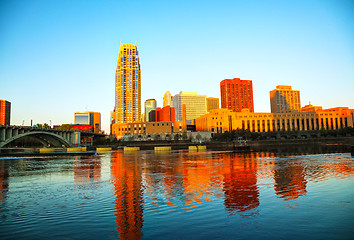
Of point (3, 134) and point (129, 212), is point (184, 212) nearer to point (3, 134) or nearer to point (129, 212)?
point (129, 212)

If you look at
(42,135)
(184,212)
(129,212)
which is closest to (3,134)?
(42,135)

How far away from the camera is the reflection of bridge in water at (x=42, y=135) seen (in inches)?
3234

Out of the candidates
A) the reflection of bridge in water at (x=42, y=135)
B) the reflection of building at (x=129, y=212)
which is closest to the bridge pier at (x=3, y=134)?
the reflection of bridge in water at (x=42, y=135)

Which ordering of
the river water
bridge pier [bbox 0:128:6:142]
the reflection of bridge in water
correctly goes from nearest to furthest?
the river water
bridge pier [bbox 0:128:6:142]
the reflection of bridge in water

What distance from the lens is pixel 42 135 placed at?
113 m

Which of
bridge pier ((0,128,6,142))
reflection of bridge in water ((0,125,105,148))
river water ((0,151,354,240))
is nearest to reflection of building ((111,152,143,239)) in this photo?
river water ((0,151,354,240))

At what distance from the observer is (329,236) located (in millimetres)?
8477

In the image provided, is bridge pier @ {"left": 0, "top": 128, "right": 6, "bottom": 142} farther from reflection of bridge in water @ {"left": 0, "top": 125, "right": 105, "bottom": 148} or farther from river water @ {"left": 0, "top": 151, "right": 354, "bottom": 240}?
river water @ {"left": 0, "top": 151, "right": 354, "bottom": 240}

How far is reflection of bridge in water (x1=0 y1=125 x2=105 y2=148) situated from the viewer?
82.1m

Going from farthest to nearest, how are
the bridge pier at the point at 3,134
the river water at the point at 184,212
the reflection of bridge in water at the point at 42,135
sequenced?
the reflection of bridge in water at the point at 42,135 < the bridge pier at the point at 3,134 < the river water at the point at 184,212

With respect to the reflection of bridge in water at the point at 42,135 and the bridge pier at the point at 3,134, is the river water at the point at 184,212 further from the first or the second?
the reflection of bridge in water at the point at 42,135

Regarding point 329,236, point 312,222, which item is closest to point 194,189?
point 312,222

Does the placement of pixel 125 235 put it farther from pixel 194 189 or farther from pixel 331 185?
pixel 331 185

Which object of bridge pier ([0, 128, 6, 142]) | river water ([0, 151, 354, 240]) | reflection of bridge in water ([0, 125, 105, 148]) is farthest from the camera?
reflection of bridge in water ([0, 125, 105, 148])
